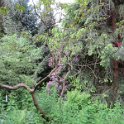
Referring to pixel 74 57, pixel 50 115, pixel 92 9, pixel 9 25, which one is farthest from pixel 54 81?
pixel 9 25

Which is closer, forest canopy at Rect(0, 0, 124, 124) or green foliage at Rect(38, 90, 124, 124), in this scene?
green foliage at Rect(38, 90, 124, 124)

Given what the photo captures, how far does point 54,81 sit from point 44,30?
4.41 m

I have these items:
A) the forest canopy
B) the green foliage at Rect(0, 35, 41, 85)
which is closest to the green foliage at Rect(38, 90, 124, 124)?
the forest canopy

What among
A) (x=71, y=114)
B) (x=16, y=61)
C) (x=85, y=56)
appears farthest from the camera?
(x=85, y=56)

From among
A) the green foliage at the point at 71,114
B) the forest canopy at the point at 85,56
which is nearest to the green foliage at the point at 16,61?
the forest canopy at the point at 85,56

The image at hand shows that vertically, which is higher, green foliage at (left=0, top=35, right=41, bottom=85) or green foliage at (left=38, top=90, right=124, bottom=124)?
green foliage at (left=0, top=35, right=41, bottom=85)

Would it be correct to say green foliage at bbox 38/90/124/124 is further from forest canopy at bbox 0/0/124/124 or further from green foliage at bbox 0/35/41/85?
green foliage at bbox 0/35/41/85

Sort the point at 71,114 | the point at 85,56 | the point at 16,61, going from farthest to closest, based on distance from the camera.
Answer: the point at 85,56, the point at 16,61, the point at 71,114

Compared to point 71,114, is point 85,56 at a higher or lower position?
higher

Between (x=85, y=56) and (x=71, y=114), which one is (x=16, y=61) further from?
(x=71, y=114)

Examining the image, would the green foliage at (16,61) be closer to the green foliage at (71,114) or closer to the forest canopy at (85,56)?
the forest canopy at (85,56)

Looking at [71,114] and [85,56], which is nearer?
[71,114]

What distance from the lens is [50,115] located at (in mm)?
5363

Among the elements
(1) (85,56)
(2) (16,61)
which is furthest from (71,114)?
(1) (85,56)
